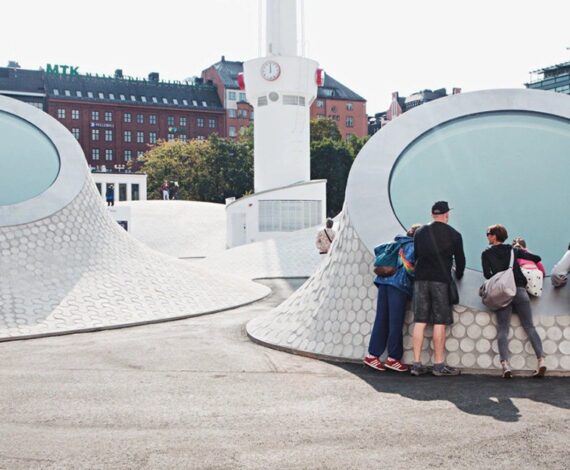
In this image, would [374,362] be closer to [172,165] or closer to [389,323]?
[389,323]

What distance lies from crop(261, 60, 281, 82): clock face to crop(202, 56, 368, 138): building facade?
6168 cm

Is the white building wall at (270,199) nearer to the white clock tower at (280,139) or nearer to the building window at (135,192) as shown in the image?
the white clock tower at (280,139)

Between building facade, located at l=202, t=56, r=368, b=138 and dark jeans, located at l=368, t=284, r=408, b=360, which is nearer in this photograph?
dark jeans, located at l=368, t=284, r=408, b=360

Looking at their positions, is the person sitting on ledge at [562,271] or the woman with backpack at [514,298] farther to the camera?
the person sitting on ledge at [562,271]

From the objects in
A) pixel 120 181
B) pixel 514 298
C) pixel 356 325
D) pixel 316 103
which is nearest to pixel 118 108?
pixel 316 103

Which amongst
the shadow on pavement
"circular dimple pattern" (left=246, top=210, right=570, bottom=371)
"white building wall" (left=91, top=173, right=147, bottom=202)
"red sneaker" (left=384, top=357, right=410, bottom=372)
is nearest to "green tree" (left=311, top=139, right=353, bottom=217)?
"white building wall" (left=91, top=173, right=147, bottom=202)

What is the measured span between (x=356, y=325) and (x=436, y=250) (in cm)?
147

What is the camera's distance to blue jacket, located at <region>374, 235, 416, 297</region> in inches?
284

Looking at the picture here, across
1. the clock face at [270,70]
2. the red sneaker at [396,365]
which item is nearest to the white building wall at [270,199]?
the clock face at [270,70]

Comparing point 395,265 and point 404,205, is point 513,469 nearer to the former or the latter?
point 395,265

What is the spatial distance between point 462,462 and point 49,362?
5.36m

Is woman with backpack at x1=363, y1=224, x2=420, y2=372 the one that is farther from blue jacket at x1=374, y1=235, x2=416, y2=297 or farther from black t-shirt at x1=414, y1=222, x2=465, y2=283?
black t-shirt at x1=414, y1=222, x2=465, y2=283

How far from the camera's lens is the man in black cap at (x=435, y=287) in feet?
22.9

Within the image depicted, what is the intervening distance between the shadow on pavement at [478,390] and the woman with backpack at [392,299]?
17 cm
